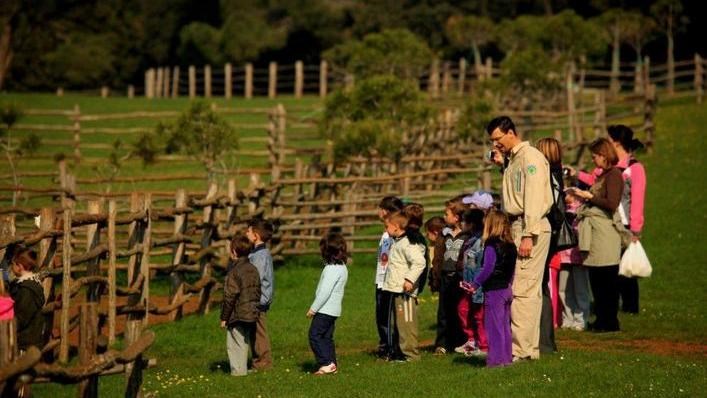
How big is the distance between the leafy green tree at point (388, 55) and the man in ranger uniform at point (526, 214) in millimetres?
29991

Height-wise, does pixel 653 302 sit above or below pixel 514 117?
below

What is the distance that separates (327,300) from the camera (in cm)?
1344

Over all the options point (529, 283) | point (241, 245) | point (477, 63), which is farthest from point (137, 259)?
point (477, 63)

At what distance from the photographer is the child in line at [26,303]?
1195cm

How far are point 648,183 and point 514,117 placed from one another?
727cm

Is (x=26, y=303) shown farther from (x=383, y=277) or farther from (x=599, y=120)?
(x=599, y=120)

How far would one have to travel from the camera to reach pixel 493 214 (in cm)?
1273

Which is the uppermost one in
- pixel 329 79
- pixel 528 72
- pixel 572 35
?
pixel 572 35

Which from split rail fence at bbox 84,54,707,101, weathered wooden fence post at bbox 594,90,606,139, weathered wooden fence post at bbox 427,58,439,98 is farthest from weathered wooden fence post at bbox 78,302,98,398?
weathered wooden fence post at bbox 427,58,439,98

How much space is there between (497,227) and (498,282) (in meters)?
0.49

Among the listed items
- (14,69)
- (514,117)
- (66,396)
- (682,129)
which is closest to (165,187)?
(514,117)

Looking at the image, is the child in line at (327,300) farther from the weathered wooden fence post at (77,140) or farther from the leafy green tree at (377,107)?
the weathered wooden fence post at (77,140)

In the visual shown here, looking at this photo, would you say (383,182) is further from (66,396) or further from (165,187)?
(66,396)

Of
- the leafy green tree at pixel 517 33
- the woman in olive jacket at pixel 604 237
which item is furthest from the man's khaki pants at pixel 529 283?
the leafy green tree at pixel 517 33
